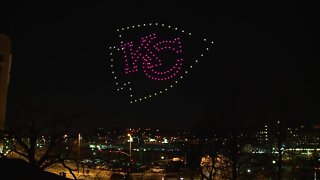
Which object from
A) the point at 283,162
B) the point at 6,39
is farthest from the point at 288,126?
the point at 6,39

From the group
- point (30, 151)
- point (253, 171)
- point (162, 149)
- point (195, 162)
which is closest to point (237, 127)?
point (253, 171)

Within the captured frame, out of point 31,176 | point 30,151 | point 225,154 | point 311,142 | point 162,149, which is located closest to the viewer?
point 31,176

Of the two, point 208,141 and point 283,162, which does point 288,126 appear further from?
point 208,141

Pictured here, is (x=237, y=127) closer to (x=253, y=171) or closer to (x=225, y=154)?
(x=225, y=154)

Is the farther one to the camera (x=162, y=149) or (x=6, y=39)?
(x=162, y=149)

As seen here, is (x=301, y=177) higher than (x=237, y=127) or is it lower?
lower

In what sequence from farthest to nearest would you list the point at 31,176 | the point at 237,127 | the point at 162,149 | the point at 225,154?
the point at 162,149 → the point at 225,154 → the point at 237,127 → the point at 31,176
